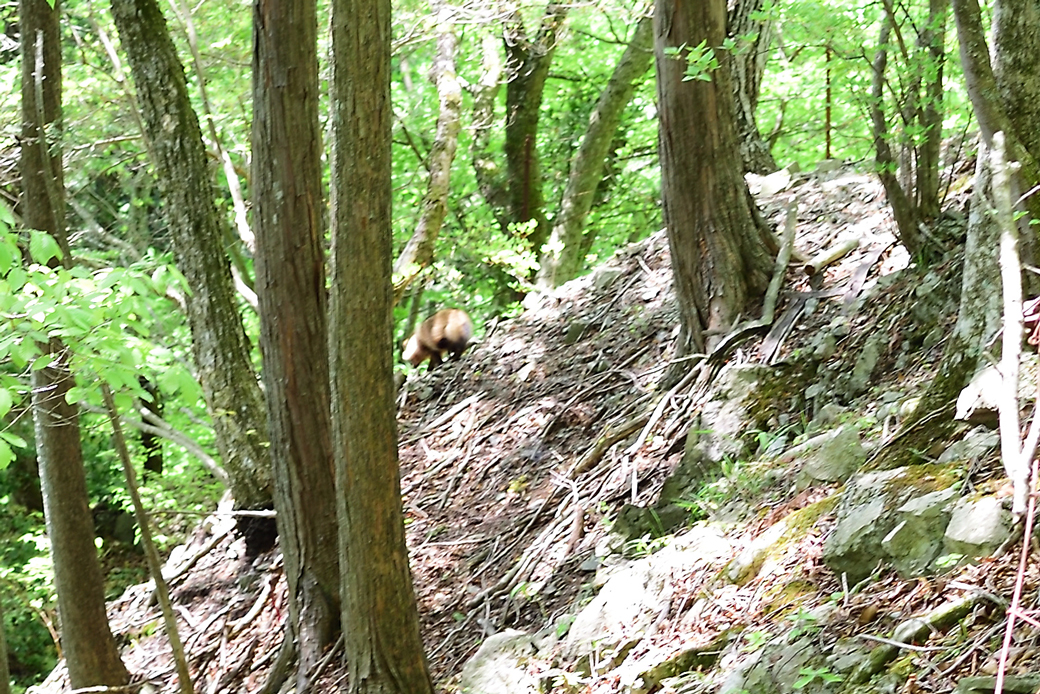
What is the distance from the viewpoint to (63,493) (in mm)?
6414

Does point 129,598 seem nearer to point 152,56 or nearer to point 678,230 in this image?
point 152,56

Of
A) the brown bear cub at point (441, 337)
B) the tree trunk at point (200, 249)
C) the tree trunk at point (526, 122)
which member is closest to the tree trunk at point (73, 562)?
the tree trunk at point (200, 249)

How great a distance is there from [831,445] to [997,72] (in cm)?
188

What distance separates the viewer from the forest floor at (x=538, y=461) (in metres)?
5.55

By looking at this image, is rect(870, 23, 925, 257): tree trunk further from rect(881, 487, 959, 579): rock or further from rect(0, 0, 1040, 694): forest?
rect(881, 487, 959, 579): rock

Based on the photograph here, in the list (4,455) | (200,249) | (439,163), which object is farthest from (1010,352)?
(439,163)

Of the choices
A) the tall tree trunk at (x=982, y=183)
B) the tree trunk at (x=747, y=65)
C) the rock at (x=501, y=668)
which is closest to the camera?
the tall tree trunk at (x=982, y=183)

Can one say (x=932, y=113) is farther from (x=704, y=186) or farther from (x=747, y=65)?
(x=747, y=65)

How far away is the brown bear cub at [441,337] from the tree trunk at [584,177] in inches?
78.5

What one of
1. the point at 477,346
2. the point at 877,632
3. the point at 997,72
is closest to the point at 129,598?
the point at 477,346

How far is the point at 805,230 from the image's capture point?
6.97 metres

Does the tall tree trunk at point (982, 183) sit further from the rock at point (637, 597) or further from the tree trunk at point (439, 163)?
the tree trunk at point (439, 163)

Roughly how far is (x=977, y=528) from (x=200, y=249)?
582 cm

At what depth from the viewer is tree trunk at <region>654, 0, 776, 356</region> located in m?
5.94
